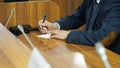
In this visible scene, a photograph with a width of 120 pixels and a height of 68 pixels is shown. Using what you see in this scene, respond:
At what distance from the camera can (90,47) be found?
1.50 metres

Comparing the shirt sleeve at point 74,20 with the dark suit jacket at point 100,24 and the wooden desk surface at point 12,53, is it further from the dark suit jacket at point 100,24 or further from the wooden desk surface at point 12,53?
the wooden desk surface at point 12,53

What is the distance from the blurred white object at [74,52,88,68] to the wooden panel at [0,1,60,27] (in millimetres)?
837

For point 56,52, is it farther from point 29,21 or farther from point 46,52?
point 29,21

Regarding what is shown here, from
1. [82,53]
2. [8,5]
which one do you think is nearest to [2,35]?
[82,53]

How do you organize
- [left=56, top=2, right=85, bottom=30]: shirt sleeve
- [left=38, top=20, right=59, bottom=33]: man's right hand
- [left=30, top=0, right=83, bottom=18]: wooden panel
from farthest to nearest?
1. [left=30, top=0, right=83, bottom=18]: wooden panel
2. [left=56, top=2, right=85, bottom=30]: shirt sleeve
3. [left=38, top=20, right=59, bottom=33]: man's right hand

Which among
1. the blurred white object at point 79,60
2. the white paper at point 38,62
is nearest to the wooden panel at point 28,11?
the blurred white object at point 79,60

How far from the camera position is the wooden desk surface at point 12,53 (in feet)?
3.47

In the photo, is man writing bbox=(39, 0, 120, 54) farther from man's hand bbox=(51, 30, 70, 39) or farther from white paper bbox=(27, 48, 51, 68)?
white paper bbox=(27, 48, 51, 68)

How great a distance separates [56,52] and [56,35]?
11.2 inches

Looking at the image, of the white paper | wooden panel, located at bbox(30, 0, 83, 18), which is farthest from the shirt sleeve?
wooden panel, located at bbox(30, 0, 83, 18)

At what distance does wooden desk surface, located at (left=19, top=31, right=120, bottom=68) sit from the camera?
46.5 inches

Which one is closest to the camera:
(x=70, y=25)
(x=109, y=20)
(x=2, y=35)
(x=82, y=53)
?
(x=82, y=53)

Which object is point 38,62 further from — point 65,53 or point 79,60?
point 65,53

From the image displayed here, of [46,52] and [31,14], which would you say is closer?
[46,52]
